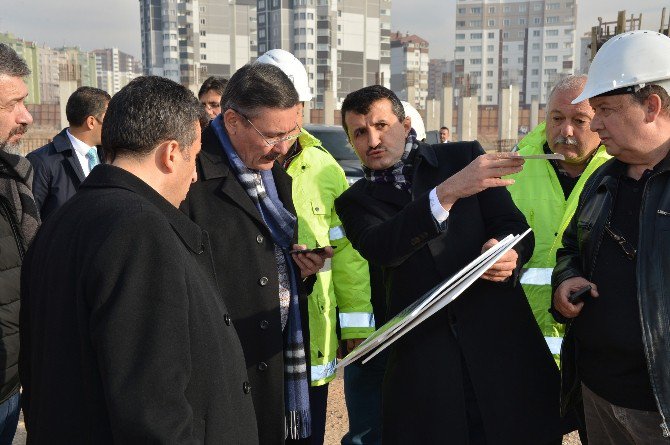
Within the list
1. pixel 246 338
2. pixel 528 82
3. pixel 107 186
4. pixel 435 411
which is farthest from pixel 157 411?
pixel 528 82

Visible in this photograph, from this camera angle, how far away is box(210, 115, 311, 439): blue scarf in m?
2.70

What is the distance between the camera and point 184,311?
5.29 feet

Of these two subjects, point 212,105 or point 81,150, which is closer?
point 81,150

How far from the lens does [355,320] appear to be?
3248 millimetres

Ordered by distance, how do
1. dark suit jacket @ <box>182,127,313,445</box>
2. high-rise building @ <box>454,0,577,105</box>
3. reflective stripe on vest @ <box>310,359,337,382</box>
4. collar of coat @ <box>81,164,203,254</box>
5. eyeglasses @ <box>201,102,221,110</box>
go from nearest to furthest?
collar of coat @ <box>81,164,203,254</box>
dark suit jacket @ <box>182,127,313,445</box>
reflective stripe on vest @ <box>310,359,337,382</box>
eyeglasses @ <box>201,102,221,110</box>
high-rise building @ <box>454,0,577,105</box>

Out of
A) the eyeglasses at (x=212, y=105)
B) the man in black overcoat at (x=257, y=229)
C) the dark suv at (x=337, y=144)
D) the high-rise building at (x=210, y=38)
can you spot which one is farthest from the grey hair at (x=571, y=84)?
the high-rise building at (x=210, y=38)

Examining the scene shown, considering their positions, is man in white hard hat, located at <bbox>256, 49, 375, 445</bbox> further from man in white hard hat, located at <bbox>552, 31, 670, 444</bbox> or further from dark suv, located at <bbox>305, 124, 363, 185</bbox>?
dark suv, located at <bbox>305, 124, 363, 185</bbox>

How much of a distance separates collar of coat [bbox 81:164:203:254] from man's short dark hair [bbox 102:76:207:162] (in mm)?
74

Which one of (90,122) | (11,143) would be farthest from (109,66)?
(11,143)

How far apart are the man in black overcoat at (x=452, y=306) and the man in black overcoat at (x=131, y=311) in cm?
89

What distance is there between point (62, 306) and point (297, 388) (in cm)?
138

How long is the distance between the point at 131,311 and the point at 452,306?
1321 mm

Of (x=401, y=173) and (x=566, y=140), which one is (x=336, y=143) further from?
(x=401, y=173)

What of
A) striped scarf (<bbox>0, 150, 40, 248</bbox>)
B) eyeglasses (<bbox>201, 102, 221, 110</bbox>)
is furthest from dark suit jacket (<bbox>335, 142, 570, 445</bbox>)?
eyeglasses (<bbox>201, 102, 221, 110</bbox>)
